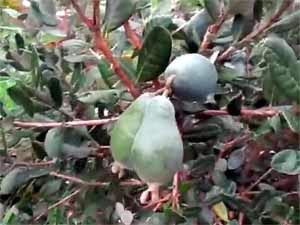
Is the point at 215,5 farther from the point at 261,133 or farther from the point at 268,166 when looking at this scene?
the point at 268,166

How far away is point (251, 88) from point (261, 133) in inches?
2.8

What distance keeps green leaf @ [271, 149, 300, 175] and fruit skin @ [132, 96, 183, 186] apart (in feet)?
0.38

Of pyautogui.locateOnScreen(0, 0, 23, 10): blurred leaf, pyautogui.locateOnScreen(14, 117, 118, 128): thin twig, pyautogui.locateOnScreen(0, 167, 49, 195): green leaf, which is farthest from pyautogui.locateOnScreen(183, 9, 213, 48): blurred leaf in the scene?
pyautogui.locateOnScreen(0, 0, 23, 10): blurred leaf

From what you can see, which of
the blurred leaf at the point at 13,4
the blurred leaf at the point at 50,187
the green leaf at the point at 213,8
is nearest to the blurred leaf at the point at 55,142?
the blurred leaf at the point at 50,187

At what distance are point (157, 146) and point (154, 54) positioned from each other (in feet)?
0.30

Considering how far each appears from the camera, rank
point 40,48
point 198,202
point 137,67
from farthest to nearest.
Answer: point 40,48, point 198,202, point 137,67

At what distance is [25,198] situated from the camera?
33.9 inches

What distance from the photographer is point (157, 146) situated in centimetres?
53

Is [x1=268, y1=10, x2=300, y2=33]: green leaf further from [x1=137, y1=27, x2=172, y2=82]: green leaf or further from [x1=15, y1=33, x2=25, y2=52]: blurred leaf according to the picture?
[x1=15, y1=33, x2=25, y2=52]: blurred leaf

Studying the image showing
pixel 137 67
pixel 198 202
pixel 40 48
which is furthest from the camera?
pixel 40 48

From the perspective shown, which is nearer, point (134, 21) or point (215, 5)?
point (215, 5)

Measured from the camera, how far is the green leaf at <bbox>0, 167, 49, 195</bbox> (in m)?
0.80

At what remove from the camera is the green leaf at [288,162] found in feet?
1.98

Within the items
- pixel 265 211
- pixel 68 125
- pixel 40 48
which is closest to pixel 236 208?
pixel 265 211
